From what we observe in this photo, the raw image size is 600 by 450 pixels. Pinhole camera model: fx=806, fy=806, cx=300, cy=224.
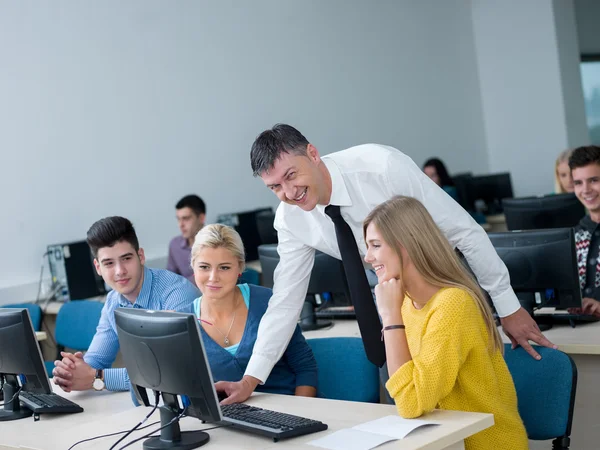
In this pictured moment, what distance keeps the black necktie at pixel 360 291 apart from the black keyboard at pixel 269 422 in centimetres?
48

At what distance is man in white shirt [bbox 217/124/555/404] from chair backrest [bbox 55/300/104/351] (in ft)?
6.33

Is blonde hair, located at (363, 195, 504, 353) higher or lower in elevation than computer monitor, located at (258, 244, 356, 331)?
higher

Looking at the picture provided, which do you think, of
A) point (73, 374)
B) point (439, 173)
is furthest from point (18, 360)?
point (439, 173)

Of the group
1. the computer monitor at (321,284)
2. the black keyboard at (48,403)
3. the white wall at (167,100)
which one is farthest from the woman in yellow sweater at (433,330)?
the white wall at (167,100)

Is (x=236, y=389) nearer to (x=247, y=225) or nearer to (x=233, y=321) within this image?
(x=233, y=321)

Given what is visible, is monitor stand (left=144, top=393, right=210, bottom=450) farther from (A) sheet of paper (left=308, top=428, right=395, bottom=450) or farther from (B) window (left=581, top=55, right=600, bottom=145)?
(B) window (left=581, top=55, right=600, bottom=145)

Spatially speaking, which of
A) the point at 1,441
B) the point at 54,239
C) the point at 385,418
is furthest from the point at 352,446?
the point at 54,239

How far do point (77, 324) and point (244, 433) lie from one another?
101 inches

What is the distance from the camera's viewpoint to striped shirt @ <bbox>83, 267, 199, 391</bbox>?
119 inches

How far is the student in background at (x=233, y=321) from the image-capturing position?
2648 mm

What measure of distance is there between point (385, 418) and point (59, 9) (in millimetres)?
4250

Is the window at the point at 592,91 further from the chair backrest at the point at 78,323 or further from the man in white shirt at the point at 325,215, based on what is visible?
the man in white shirt at the point at 325,215

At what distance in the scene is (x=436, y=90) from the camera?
8141 mm

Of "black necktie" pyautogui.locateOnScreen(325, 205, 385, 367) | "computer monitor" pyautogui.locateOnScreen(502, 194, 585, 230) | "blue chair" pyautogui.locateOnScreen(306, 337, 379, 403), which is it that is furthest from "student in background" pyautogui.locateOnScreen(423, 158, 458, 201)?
"black necktie" pyautogui.locateOnScreen(325, 205, 385, 367)
